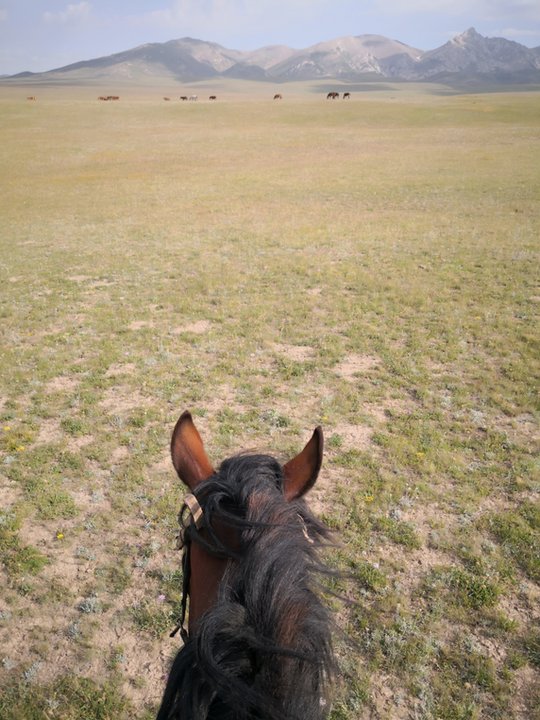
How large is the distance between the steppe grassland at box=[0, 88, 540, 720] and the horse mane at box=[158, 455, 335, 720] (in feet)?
6.05

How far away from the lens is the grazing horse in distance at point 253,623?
1.36m

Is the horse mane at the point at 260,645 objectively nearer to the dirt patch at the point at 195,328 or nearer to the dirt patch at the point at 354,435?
the dirt patch at the point at 354,435

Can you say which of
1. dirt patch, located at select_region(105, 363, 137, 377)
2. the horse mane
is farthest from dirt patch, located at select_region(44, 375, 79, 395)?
the horse mane

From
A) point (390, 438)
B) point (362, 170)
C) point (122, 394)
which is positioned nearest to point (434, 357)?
point (390, 438)

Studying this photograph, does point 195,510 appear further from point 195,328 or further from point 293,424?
point 195,328

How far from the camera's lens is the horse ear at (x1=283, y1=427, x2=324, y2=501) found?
1970 mm

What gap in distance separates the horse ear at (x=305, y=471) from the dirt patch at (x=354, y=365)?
5749 millimetres

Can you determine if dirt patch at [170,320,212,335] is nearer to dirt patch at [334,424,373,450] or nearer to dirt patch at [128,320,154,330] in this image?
dirt patch at [128,320,154,330]

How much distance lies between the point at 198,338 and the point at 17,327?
12.9ft

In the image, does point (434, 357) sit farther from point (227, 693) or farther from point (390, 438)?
point (227, 693)

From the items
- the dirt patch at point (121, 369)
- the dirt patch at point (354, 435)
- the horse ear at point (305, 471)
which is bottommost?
the dirt patch at point (354, 435)

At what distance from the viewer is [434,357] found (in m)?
8.24

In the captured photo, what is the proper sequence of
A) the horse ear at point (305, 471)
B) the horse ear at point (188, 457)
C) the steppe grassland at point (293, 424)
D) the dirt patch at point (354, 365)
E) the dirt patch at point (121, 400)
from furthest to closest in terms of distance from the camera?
the dirt patch at point (354, 365)
the dirt patch at point (121, 400)
the steppe grassland at point (293, 424)
the horse ear at point (188, 457)
the horse ear at point (305, 471)

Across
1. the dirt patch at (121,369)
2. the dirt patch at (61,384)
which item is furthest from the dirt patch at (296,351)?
the dirt patch at (61,384)
